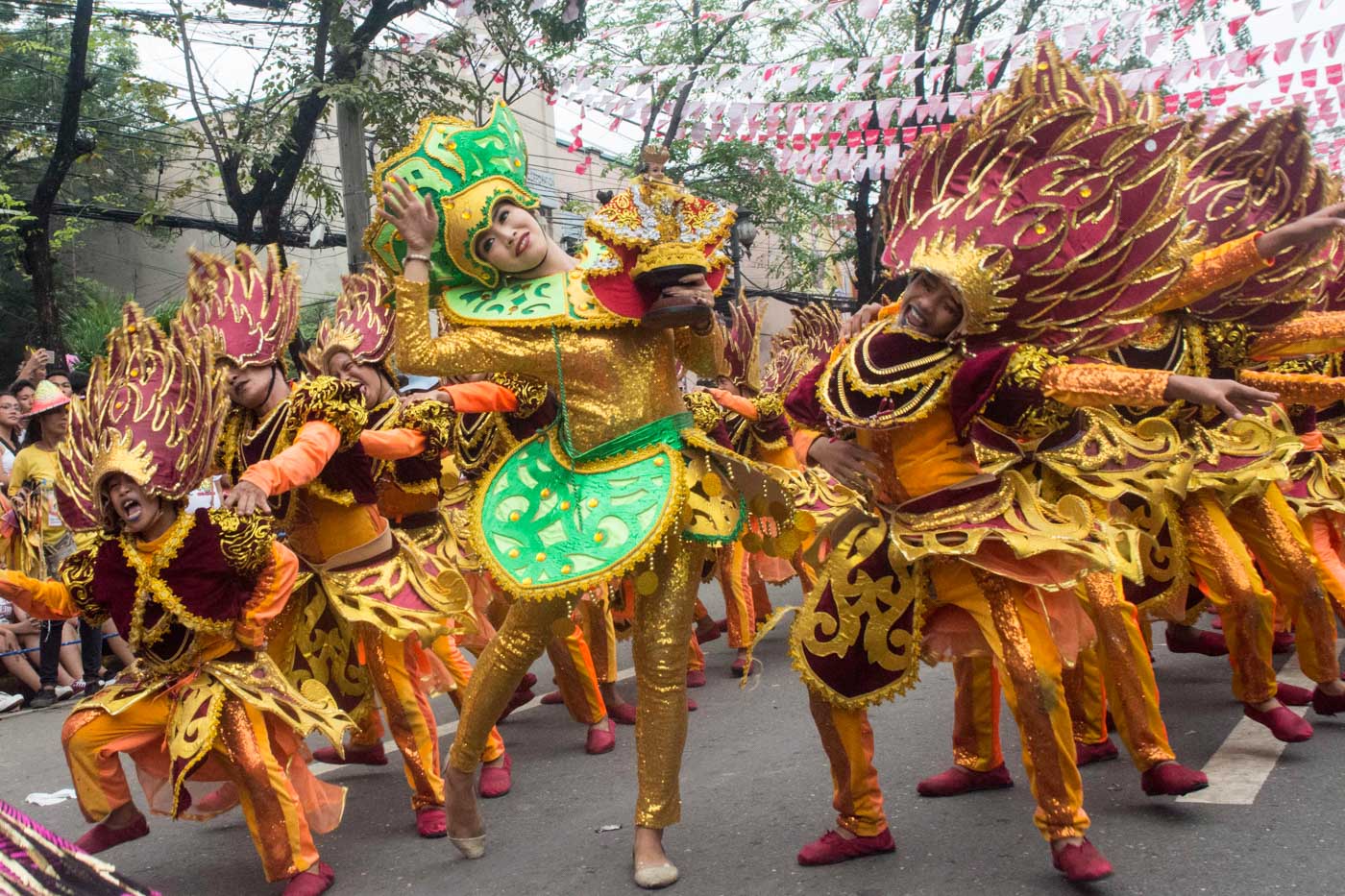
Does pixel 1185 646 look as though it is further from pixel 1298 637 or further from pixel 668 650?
pixel 668 650

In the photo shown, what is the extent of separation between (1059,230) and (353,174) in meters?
8.97

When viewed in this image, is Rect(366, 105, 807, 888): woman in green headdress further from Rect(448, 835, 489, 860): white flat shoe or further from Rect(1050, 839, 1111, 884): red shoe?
Rect(1050, 839, 1111, 884): red shoe

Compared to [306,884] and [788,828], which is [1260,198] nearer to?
[788,828]

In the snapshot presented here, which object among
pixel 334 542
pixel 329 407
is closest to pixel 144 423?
pixel 329 407

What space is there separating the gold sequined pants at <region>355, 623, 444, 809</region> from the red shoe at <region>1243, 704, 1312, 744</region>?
3.09 m

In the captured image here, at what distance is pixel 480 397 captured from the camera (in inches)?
190

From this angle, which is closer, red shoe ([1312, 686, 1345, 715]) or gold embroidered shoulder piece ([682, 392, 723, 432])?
gold embroidered shoulder piece ([682, 392, 723, 432])

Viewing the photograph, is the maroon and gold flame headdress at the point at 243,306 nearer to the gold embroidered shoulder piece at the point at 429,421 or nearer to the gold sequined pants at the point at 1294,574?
the gold embroidered shoulder piece at the point at 429,421

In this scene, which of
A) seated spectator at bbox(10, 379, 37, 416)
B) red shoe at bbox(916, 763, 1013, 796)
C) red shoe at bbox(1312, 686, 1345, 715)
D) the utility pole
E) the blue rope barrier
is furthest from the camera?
the utility pole

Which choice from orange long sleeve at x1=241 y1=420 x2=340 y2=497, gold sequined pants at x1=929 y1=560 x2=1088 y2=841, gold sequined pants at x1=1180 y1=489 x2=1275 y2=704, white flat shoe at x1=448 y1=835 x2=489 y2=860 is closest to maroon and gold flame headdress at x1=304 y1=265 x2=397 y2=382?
orange long sleeve at x1=241 y1=420 x2=340 y2=497

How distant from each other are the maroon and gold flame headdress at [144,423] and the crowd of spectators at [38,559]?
12.8ft

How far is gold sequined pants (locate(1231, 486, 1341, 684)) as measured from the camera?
5.10 m

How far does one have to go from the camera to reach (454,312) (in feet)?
14.4

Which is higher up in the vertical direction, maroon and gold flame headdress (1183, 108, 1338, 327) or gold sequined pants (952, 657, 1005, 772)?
maroon and gold flame headdress (1183, 108, 1338, 327)
